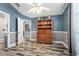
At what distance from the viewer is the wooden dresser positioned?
275 cm

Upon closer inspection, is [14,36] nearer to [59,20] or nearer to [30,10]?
[30,10]

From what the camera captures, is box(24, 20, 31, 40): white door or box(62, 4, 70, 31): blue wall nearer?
box(62, 4, 70, 31): blue wall

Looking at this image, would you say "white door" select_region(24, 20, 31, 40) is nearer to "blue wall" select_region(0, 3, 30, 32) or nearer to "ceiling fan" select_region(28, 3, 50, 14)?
"blue wall" select_region(0, 3, 30, 32)

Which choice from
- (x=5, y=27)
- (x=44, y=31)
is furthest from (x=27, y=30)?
(x=5, y=27)

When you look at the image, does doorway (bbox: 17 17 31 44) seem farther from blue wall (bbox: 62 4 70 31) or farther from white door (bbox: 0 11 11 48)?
blue wall (bbox: 62 4 70 31)

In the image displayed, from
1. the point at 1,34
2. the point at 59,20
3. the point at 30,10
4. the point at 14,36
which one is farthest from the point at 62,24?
the point at 1,34

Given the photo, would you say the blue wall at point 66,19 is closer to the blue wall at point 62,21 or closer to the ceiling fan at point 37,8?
the blue wall at point 62,21

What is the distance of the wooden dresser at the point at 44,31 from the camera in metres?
2.75

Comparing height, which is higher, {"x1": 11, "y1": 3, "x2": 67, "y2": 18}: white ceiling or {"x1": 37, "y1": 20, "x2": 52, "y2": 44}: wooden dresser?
{"x1": 11, "y1": 3, "x2": 67, "y2": 18}: white ceiling

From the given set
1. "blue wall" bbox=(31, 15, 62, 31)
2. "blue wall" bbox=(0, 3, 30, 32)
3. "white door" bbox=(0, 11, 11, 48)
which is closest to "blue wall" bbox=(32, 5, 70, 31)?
"blue wall" bbox=(31, 15, 62, 31)

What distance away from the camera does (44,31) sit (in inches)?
110

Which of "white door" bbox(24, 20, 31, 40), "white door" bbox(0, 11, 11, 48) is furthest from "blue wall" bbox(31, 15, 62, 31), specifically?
"white door" bbox(0, 11, 11, 48)

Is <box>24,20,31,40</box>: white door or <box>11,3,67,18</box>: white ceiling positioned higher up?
<box>11,3,67,18</box>: white ceiling

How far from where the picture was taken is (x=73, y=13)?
269cm
